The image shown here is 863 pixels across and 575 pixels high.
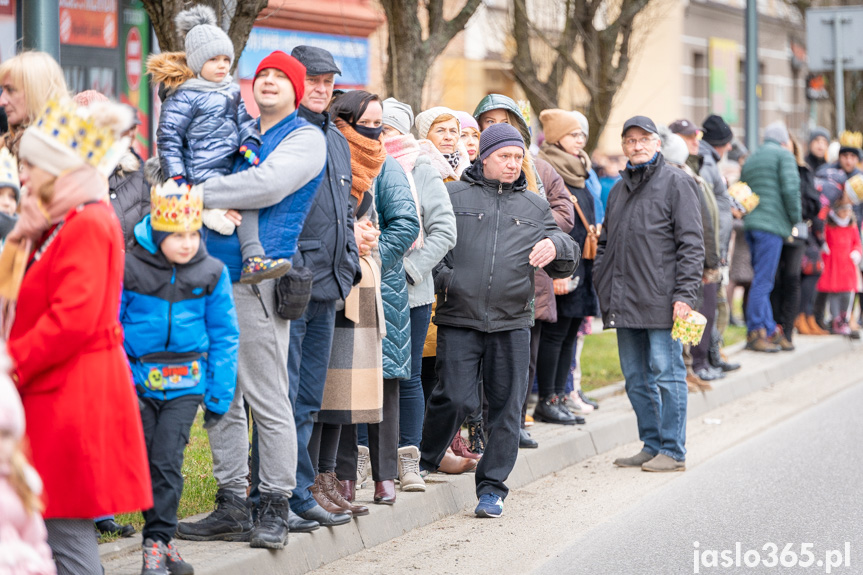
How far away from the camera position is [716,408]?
1127 centimetres

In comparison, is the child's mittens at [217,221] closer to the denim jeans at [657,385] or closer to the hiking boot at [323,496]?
the hiking boot at [323,496]

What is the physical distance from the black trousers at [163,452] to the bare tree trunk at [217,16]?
3.38 m

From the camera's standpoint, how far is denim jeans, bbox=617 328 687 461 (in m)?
8.37

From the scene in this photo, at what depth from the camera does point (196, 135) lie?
546cm

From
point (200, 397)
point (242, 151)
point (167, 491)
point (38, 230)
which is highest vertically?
point (242, 151)

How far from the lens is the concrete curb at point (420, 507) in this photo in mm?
5375

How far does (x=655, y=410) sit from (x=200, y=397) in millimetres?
4311

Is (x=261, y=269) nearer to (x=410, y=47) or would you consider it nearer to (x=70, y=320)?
(x=70, y=320)

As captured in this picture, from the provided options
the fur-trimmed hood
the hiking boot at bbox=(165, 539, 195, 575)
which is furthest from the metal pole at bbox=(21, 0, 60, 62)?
the hiking boot at bbox=(165, 539, 195, 575)

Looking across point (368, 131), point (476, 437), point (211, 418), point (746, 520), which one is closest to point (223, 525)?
point (211, 418)

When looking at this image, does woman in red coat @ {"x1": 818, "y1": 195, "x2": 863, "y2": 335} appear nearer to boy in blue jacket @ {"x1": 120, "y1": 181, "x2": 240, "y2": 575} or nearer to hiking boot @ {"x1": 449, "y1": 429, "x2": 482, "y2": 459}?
hiking boot @ {"x1": 449, "y1": 429, "x2": 482, "y2": 459}

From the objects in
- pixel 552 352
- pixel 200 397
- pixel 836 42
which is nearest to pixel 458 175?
pixel 552 352

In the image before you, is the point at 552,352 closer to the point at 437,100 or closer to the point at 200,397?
the point at 200,397

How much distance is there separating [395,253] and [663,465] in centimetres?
287
